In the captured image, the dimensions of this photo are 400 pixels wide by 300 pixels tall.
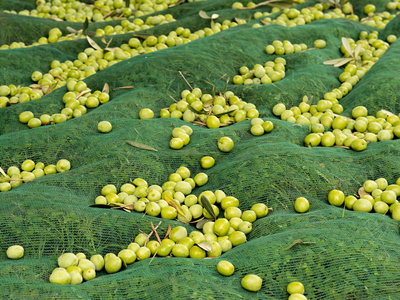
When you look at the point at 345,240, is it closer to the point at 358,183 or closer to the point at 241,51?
the point at 358,183

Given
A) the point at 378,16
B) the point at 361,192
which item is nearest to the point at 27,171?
the point at 361,192

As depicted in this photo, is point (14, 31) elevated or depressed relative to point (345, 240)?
depressed

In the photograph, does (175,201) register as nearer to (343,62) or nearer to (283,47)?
(283,47)

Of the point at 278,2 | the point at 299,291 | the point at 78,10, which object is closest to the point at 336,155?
the point at 299,291

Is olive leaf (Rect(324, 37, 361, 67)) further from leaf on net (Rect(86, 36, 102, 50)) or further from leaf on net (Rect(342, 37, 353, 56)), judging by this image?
leaf on net (Rect(86, 36, 102, 50))

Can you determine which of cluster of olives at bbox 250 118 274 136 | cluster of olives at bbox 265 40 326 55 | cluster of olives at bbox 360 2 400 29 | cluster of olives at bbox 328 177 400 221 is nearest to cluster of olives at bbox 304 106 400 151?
cluster of olives at bbox 250 118 274 136
